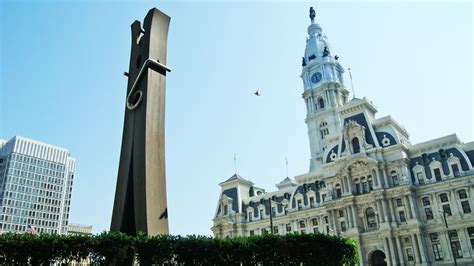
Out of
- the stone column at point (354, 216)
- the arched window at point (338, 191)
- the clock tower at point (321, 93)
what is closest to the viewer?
the stone column at point (354, 216)

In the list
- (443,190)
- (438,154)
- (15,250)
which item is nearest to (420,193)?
(443,190)

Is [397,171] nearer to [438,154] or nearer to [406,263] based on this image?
[438,154]

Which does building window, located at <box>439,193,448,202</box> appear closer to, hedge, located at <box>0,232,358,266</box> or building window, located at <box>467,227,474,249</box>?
building window, located at <box>467,227,474,249</box>

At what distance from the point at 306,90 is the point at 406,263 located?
50755mm

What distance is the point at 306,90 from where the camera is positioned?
9150cm

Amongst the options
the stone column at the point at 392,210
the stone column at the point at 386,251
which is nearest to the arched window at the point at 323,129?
the stone column at the point at 392,210

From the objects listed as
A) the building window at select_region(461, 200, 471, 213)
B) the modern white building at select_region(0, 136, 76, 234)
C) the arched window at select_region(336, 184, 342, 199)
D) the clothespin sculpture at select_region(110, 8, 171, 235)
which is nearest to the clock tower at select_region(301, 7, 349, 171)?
the arched window at select_region(336, 184, 342, 199)

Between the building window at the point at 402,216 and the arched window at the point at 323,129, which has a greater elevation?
the arched window at the point at 323,129

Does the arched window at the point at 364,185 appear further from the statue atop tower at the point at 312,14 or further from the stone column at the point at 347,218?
the statue atop tower at the point at 312,14

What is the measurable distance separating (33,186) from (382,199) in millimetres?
105116

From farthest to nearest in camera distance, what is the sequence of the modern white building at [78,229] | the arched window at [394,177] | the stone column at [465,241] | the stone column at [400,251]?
the modern white building at [78,229] < the arched window at [394,177] < the stone column at [400,251] < the stone column at [465,241]

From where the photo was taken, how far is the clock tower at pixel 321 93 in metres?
84.3

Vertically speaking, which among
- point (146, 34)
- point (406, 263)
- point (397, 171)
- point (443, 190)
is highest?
point (146, 34)

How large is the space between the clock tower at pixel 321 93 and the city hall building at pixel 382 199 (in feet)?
62.0
